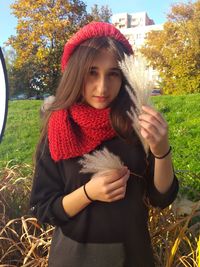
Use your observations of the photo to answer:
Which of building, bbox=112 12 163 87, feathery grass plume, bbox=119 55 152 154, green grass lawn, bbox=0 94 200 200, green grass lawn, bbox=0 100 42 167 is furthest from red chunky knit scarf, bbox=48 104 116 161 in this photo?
green grass lawn, bbox=0 100 42 167

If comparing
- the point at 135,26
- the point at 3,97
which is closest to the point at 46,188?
the point at 3,97

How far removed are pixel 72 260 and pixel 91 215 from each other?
0.13 meters

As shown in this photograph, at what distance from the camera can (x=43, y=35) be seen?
2.45 m

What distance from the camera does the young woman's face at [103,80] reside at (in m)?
1.07

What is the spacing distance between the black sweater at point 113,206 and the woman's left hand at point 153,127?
0.70ft

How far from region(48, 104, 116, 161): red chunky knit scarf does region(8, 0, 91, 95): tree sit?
1.36 m

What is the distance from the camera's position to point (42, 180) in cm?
116

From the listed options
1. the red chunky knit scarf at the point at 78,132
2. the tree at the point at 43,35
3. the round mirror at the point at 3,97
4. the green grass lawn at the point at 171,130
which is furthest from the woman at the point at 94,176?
the tree at the point at 43,35

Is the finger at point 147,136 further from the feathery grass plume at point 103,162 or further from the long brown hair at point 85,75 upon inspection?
the long brown hair at point 85,75

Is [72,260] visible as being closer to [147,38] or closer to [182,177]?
[182,177]

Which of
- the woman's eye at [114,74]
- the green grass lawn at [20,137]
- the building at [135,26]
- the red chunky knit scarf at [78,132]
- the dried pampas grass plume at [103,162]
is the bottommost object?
the green grass lawn at [20,137]

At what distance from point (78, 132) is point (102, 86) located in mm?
158

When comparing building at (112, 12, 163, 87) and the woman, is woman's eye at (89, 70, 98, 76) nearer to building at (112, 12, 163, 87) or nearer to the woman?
the woman

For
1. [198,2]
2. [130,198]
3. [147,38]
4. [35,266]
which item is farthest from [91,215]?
[198,2]
